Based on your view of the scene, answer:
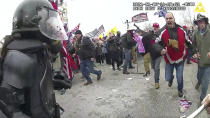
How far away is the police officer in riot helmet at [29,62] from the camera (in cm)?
152

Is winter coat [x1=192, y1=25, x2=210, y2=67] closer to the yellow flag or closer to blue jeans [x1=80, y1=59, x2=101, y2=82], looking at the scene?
blue jeans [x1=80, y1=59, x2=101, y2=82]

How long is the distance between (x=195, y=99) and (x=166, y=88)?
3.61 feet

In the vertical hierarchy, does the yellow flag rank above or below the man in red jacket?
above

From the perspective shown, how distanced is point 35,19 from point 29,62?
1.36ft

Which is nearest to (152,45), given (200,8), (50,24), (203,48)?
(203,48)

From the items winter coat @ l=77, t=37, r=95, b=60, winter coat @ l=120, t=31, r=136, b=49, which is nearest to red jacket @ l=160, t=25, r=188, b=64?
winter coat @ l=77, t=37, r=95, b=60

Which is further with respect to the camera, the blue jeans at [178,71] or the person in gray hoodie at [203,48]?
the blue jeans at [178,71]

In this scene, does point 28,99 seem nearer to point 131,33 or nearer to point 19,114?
point 19,114

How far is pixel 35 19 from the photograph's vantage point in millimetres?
1802

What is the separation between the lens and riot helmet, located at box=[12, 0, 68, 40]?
180 cm

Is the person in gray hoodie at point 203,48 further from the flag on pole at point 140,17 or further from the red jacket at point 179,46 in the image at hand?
the flag on pole at point 140,17

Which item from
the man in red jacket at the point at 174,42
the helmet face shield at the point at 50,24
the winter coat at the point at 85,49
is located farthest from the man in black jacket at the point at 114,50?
the helmet face shield at the point at 50,24

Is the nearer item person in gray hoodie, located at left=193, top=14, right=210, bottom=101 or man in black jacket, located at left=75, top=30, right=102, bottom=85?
person in gray hoodie, located at left=193, top=14, right=210, bottom=101

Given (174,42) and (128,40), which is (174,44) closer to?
(174,42)
